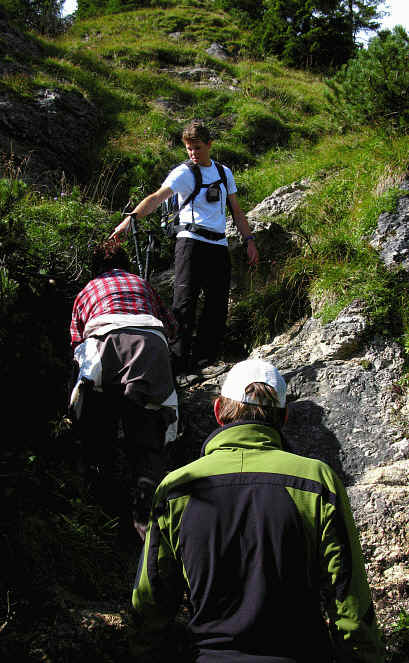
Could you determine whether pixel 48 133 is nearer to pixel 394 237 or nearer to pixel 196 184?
pixel 196 184

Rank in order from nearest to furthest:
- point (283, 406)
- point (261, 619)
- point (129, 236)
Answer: point (261, 619), point (283, 406), point (129, 236)

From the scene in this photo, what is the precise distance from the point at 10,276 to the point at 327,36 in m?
17.7

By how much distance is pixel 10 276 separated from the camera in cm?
457

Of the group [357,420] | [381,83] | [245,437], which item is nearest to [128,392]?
[245,437]

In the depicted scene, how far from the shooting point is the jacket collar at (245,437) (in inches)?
79.4

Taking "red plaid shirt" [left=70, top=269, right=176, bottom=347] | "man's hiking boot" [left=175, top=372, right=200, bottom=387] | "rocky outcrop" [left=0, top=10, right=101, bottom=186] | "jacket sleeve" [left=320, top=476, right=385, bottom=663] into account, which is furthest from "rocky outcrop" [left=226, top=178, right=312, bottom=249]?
"jacket sleeve" [left=320, top=476, right=385, bottom=663]

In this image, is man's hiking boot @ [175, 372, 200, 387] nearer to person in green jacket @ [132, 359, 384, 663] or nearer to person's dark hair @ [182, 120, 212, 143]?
person's dark hair @ [182, 120, 212, 143]

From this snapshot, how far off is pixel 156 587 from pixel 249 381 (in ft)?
3.03

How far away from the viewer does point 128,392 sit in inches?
125

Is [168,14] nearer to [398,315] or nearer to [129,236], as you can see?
[129,236]

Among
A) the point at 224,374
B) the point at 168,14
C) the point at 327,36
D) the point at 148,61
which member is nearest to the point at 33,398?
the point at 224,374

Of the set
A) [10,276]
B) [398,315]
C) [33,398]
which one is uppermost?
[10,276]

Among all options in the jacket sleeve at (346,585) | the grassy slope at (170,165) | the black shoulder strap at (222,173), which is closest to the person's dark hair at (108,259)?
the grassy slope at (170,165)

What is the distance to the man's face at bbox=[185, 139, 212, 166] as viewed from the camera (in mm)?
4766
